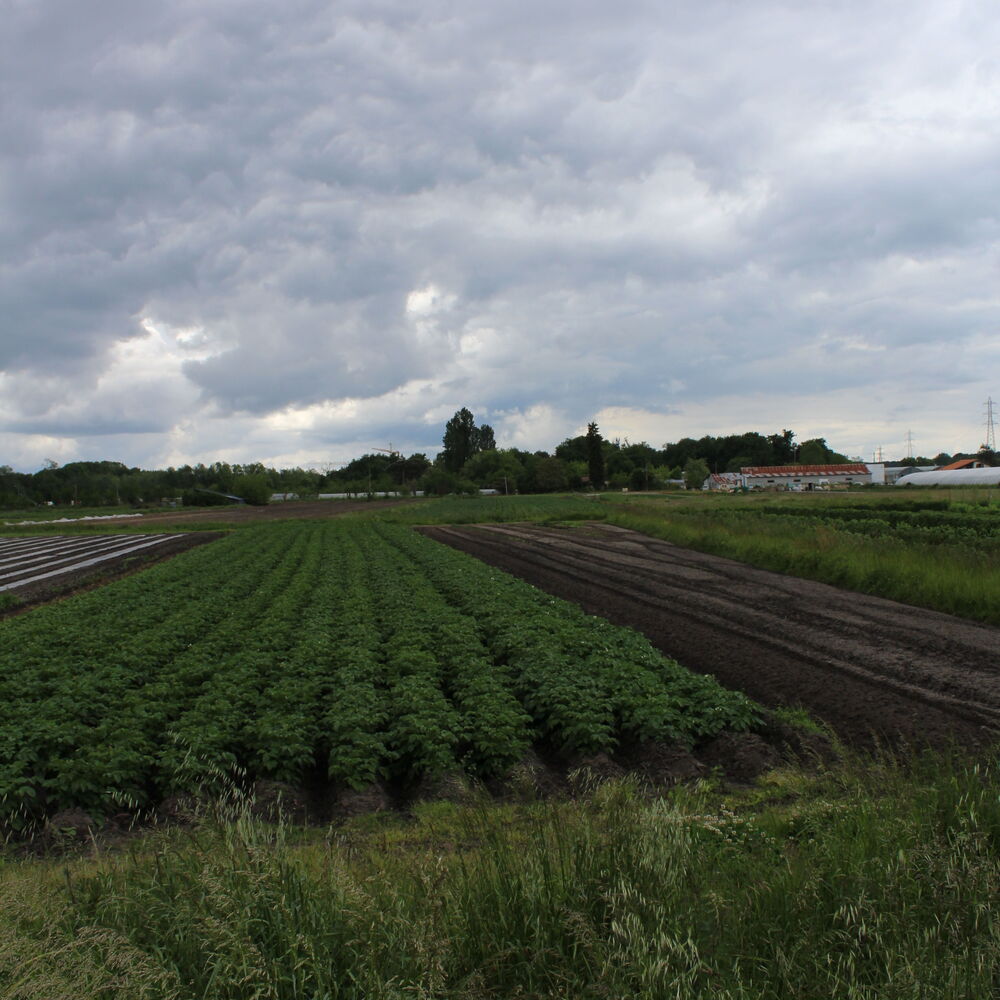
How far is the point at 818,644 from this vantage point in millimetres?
11789

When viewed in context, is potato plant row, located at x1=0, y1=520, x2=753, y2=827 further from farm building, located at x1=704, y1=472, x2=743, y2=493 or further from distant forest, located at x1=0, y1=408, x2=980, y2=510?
farm building, located at x1=704, y1=472, x2=743, y2=493

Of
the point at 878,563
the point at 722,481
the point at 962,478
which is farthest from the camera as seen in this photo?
the point at 722,481

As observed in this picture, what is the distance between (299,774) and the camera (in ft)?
23.2

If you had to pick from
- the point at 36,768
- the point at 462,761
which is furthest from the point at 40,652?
the point at 462,761

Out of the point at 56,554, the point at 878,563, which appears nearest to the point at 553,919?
the point at 878,563

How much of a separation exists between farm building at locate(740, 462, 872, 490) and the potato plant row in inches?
4842

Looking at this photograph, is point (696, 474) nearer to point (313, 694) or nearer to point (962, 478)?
point (962, 478)

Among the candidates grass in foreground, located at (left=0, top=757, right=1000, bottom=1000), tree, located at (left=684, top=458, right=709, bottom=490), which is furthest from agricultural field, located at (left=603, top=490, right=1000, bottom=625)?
tree, located at (left=684, top=458, right=709, bottom=490)

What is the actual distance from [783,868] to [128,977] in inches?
129

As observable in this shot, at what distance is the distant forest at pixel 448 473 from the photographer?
122 meters

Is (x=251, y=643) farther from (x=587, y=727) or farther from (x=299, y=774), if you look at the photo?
(x=587, y=727)

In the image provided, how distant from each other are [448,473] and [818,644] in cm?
12496

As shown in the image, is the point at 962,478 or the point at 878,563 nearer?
the point at 878,563

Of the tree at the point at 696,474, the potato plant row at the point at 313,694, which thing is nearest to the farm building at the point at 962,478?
the tree at the point at 696,474
